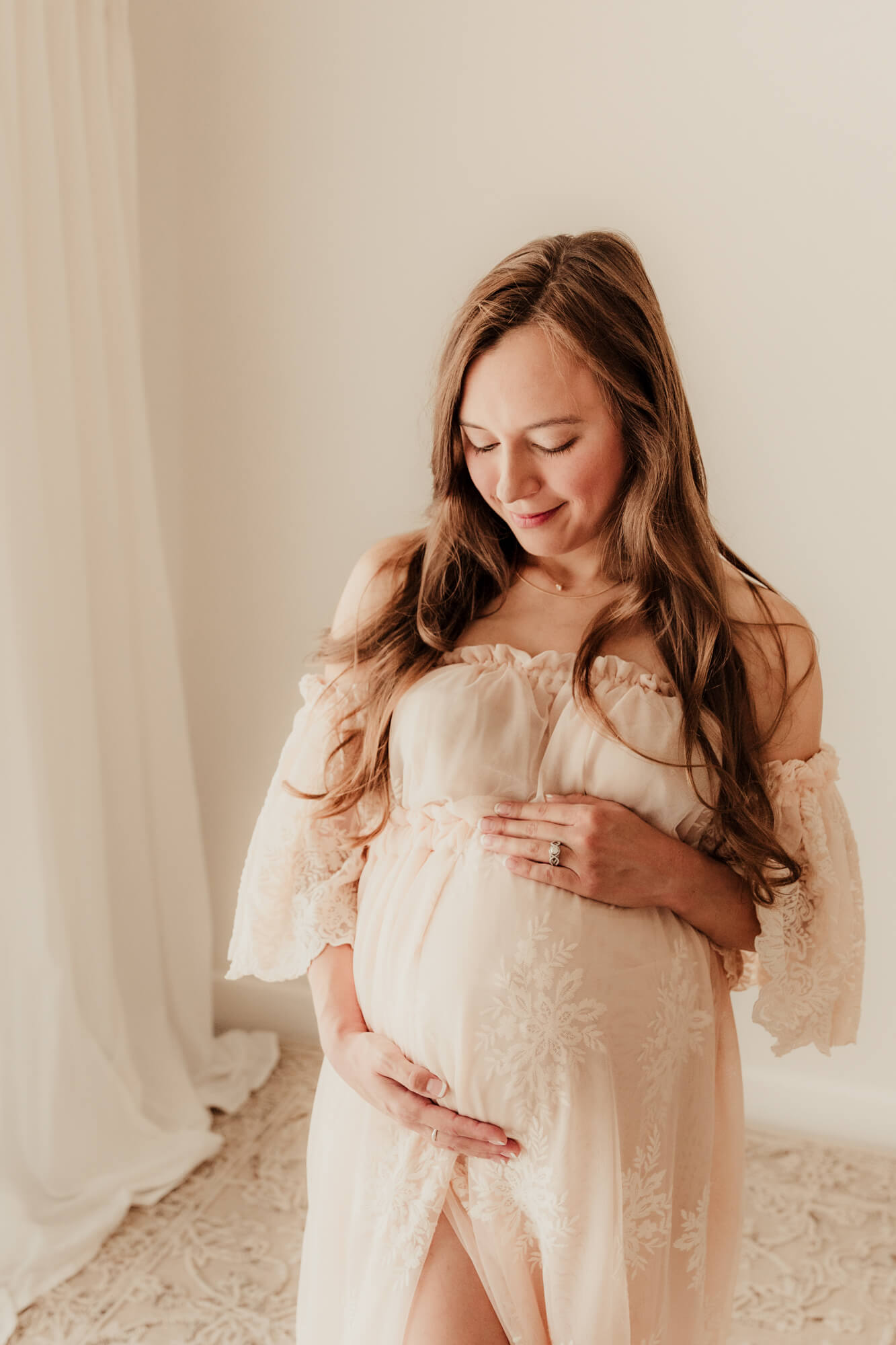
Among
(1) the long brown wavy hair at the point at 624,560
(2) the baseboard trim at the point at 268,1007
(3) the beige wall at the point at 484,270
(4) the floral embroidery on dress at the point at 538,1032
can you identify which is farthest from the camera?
(2) the baseboard trim at the point at 268,1007

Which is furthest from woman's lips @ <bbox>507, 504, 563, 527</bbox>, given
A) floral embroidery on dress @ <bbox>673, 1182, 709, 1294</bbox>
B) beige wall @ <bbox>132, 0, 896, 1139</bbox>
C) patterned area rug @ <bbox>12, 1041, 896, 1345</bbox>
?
patterned area rug @ <bbox>12, 1041, 896, 1345</bbox>

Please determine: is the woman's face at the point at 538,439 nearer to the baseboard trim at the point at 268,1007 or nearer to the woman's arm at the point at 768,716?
the woman's arm at the point at 768,716

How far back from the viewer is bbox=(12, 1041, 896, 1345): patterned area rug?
183cm

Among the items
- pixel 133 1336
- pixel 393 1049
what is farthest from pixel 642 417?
pixel 133 1336

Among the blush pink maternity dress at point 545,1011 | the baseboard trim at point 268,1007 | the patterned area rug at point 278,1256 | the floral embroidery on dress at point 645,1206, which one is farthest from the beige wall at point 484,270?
the floral embroidery on dress at point 645,1206

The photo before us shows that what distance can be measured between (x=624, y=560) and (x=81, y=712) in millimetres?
1193

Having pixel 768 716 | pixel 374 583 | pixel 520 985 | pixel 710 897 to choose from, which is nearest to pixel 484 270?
pixel 374 583

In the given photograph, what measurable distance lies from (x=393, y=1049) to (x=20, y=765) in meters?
1.05

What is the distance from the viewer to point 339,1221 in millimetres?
1202

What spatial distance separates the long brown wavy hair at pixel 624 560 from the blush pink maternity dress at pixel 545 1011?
3 cm

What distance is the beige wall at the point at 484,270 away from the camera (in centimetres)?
197

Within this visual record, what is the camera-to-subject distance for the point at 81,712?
2066 millimetres

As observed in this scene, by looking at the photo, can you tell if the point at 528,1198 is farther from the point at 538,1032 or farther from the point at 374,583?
the point at 374,583

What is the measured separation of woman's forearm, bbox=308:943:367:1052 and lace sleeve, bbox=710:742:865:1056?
0.43 m
